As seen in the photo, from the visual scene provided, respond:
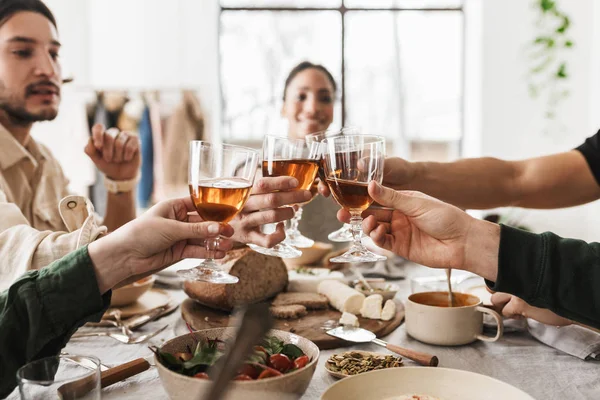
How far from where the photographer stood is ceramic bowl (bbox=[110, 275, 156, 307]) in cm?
163

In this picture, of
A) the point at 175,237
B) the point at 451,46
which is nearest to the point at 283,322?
the point at 175,237

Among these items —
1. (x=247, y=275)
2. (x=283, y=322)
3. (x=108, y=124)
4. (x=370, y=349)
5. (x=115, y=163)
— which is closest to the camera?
(x=370, y=349)

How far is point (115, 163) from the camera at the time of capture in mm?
2365

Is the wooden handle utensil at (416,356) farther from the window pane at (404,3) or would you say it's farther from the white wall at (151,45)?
the window pane at (404,3)

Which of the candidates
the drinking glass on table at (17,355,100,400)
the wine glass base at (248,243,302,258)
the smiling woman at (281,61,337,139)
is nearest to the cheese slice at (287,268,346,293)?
the wine glass base at (248,243,302,258)

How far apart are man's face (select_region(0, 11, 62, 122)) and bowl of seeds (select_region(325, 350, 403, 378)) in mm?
1632

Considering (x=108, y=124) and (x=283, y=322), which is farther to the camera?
(x=108, y=124)

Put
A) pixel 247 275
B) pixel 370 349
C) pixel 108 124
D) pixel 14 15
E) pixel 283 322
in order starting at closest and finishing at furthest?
pixel 370 349 → pixel 283 322 → pixel 247 275 → pixel 14 15 → pixel 108 124

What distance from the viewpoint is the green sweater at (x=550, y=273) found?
1.17m

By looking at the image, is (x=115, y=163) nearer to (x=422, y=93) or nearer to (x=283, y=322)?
(x=283, y=322)

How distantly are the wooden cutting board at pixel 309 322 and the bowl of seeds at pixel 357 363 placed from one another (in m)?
0.13

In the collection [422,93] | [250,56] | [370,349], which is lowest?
[370,349]

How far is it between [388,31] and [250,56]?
134 centimetres

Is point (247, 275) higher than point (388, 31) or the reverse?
the reverse
